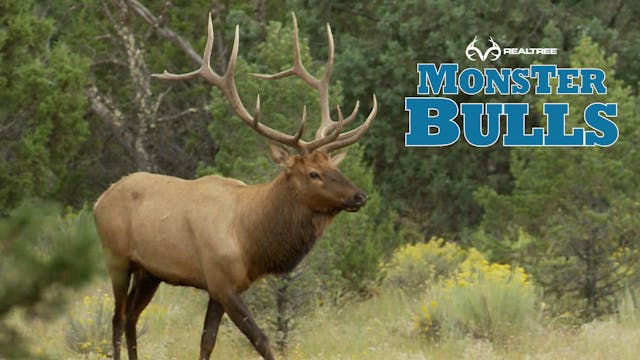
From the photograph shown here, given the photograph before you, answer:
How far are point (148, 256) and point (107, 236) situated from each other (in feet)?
1.36

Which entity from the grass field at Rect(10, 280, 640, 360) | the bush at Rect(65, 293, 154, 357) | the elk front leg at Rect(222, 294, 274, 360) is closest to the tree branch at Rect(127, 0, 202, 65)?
the grass field at Rect(10, 280, 640, 360)

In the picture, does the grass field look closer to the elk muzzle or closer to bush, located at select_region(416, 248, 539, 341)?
bush, located at select_region(416, 248, 539, 341)

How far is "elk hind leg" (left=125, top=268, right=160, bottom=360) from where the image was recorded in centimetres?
838

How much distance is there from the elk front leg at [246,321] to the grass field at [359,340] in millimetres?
1276

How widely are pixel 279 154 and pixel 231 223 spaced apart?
1.75 feet

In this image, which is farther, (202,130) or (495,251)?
(202,130)

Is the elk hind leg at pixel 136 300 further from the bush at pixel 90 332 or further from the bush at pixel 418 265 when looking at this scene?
the bush at pixel 418 265

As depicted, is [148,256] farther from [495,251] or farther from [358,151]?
[495,251]

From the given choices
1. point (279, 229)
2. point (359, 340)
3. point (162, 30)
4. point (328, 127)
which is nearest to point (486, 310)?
point (359, 340)

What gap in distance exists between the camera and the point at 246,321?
7.56m

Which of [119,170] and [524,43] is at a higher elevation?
[524,43]

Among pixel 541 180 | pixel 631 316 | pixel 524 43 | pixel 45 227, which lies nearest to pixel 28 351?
pixel 45 227

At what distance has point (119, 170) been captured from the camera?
18156mm

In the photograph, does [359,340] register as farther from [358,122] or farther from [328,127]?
[358,122]
